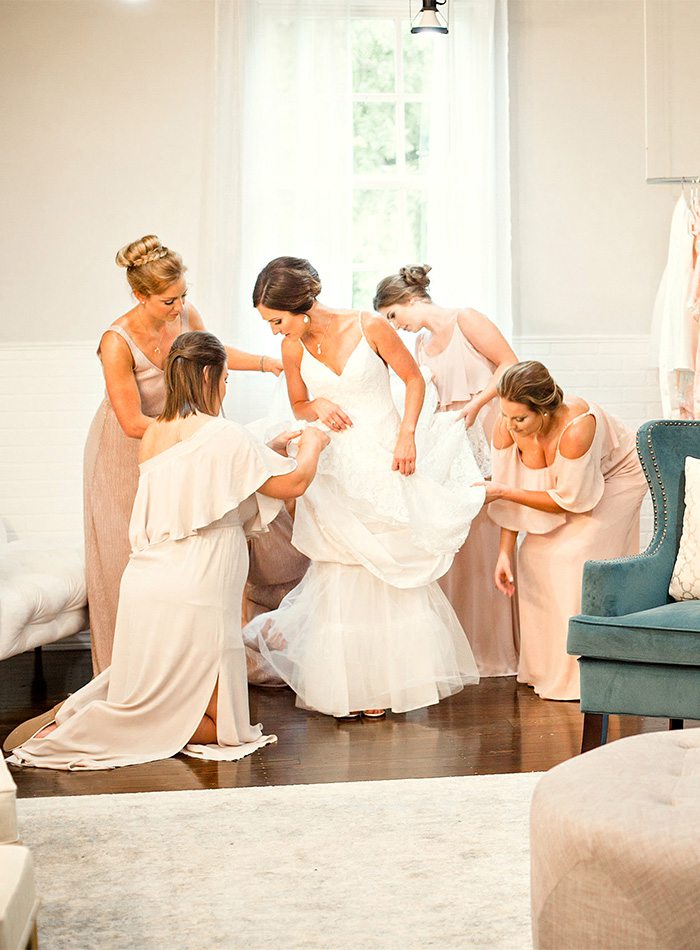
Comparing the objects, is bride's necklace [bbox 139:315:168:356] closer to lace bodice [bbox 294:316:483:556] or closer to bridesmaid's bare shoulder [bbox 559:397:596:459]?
lace bodice [bbox 294:316:483:556]

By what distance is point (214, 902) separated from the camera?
250 cm

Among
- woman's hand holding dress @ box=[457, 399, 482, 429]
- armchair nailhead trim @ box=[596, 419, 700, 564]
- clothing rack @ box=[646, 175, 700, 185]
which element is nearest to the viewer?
armchair nailhead trim @ box=[596, 419, 700, 564]

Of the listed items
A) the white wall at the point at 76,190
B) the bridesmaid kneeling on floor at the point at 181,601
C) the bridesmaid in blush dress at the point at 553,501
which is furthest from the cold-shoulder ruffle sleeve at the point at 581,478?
the white wall at the point at 76,190

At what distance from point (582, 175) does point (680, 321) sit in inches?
38.2

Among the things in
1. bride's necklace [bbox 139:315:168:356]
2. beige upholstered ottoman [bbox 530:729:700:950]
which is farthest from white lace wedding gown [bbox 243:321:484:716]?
beige upholstered ottoman [bbox 530:729:700:950]

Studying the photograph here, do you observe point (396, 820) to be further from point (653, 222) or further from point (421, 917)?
point (653, 222)

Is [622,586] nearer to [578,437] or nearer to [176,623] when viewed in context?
[578,437]

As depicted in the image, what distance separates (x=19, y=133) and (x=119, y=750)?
3.28 m

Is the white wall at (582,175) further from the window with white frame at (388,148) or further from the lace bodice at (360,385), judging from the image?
the lace bodice at (360,385)

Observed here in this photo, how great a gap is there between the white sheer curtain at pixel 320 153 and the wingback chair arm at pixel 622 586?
232 cm

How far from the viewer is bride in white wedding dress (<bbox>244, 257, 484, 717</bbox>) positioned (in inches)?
159

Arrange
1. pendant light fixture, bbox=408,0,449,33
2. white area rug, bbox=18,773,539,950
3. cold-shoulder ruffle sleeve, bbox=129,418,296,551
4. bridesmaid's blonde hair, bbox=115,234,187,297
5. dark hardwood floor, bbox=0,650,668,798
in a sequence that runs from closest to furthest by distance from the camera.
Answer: white area rug, bbox=18,773,539,950 < dark hardwood floor, bbox=0,650,668,798 < cold-shoulder ruffle sleeve, bbox=129,418,296,551 < bridesmaid's blonde hair, bbox=115,234,187,297 < pendant light fixture, bbox=408,0,449,33

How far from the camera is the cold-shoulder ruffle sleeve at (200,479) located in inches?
141

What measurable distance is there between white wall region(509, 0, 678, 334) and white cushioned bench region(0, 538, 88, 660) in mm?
2496
